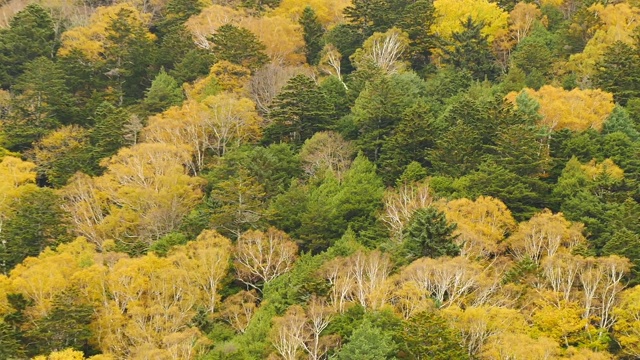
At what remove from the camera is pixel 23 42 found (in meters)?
72.9

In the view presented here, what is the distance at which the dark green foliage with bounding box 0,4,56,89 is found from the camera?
7212cm

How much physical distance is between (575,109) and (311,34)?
98.3 feet

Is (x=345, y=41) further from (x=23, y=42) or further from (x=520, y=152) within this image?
(x=23, y=42)

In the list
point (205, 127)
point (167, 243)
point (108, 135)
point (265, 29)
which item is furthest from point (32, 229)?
point (265, 29)

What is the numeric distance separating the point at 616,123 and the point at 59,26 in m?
52.3

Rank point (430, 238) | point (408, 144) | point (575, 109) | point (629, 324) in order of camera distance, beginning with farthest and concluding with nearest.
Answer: point (408, 144) < point (575, 109) < point (430, 238) < point (629, 324)

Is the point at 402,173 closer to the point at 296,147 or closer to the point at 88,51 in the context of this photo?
the point at 296,147

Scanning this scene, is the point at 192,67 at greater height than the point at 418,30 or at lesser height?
lesser

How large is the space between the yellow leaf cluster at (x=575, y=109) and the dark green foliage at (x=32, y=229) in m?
30.5

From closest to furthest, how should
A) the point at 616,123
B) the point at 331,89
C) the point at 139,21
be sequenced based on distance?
the point at 616,123 < the point at 331,89 < the point at 139,21

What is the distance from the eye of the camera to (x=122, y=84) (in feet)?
236

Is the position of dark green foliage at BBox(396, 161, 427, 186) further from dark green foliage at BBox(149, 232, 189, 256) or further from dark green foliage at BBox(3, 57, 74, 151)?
dark green foliage at BBox(3, 57, 74, 151)

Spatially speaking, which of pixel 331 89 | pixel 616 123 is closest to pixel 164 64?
pixel 331 89

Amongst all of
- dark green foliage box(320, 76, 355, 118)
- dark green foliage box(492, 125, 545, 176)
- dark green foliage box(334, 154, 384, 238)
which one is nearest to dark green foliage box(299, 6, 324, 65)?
dark green foliage box(320, 76, 355, 118)
